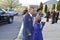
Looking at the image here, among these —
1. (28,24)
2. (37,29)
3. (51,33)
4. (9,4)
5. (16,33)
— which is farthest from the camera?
(9,4)

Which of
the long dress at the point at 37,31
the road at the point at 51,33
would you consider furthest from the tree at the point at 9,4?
the long dress at the point at 37,31

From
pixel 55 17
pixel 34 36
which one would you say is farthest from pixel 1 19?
pixel 34 36

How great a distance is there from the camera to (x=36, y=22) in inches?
325

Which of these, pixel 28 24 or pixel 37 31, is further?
pixel 37 31

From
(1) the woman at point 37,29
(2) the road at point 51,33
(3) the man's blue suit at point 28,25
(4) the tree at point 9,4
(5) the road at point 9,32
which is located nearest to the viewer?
(3) the man's blue suit at point 28,25

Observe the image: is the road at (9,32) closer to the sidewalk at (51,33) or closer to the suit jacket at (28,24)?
the sidewalk at (51,33)

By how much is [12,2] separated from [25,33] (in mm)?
74214

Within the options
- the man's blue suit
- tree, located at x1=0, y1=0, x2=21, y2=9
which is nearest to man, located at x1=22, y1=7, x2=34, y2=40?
the man's blue suit

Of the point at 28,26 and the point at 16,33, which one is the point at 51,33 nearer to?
the point at 16,33

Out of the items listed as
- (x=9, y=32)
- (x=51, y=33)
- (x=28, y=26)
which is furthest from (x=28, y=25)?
(x=9, y=32)

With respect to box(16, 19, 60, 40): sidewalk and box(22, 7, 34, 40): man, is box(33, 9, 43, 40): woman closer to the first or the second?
box(22, 7, 34, 40): man

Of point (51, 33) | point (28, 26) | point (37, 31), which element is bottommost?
point (51, 33)

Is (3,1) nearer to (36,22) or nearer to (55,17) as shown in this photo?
(55,17)

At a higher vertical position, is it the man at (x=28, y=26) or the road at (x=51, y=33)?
the man at (x=28, y=26)
